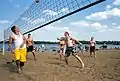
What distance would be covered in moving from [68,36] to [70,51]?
0.70 meters

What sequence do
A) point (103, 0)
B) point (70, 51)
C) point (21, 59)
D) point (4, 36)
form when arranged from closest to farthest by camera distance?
1. point (103, 0)
2. point (21, 59)
3. point (70, 51)
4. point (4, 36)

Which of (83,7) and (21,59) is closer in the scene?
(83,7)

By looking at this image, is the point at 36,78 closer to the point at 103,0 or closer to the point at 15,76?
the point at 15,76

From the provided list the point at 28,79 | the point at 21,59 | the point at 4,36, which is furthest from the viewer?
the point at 4,36

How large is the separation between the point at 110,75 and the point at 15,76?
3180mm

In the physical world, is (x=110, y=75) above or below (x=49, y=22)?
below

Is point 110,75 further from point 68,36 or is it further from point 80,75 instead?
point 68,36

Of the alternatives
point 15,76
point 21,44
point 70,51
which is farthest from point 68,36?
point 15,76

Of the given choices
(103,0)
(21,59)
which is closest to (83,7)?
(103,0)

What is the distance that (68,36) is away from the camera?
12547 mm

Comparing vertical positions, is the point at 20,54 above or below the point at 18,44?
below

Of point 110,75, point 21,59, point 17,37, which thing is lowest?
point 110,75

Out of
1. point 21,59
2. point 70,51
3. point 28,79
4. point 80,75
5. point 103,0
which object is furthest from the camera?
point 70,51

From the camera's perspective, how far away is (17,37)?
10.4m
